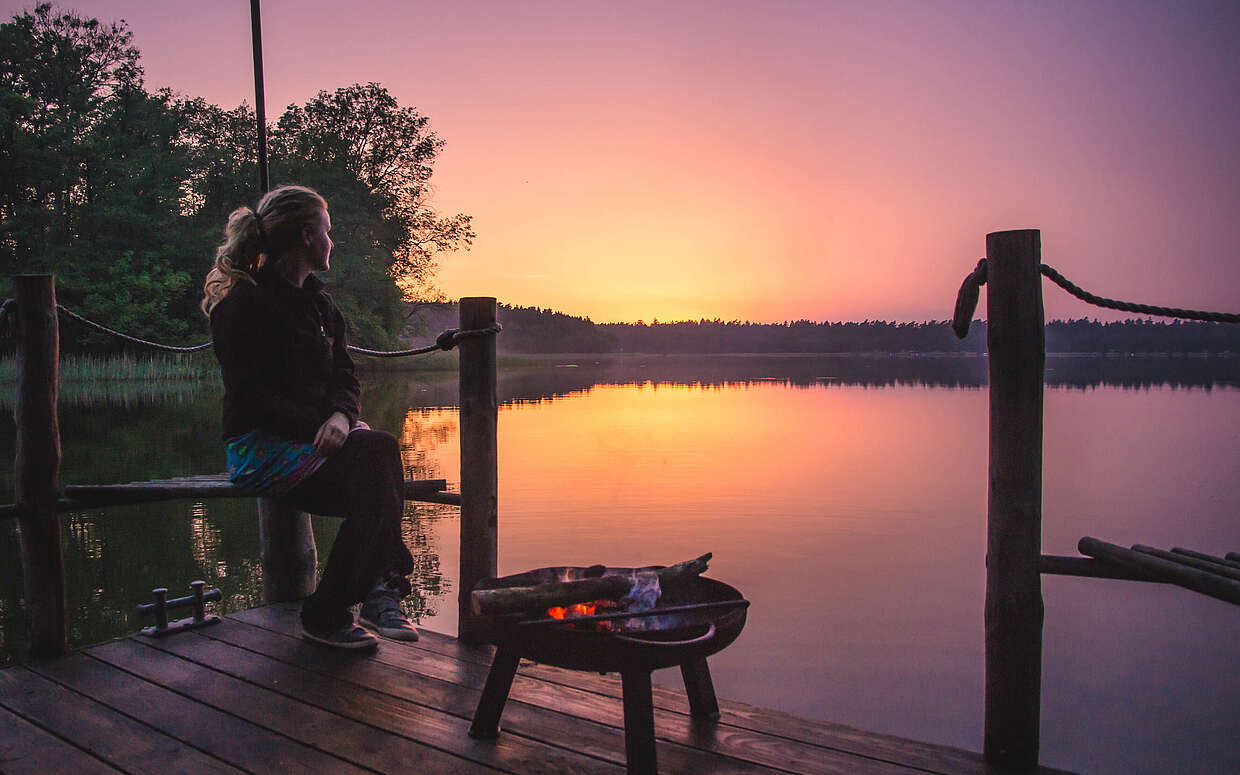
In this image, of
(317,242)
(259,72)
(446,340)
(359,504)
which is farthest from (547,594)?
(259,72)

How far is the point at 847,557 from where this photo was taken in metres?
9.92

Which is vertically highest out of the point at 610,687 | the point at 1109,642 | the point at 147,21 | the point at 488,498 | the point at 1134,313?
the point at 147,21

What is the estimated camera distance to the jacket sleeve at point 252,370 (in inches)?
123

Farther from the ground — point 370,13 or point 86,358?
point 370,13

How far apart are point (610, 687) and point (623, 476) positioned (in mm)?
12002

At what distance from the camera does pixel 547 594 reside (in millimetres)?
2332

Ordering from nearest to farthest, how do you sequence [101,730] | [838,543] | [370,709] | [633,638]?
[633,638] → [101,730] → [370,709] → [838,543]

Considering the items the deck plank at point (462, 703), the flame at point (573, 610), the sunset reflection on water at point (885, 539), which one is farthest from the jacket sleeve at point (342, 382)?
the sunset reflection on water at point (885, 539)

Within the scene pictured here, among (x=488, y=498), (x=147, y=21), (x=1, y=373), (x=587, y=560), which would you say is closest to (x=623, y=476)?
(x=587, y=560)

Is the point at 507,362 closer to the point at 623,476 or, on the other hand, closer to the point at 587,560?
the point at 623,476

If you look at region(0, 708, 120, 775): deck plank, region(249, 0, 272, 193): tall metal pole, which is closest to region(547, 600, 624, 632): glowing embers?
region(0, 708, 120, 775): deck plank

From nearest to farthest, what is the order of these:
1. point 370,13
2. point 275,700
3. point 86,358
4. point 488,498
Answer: point 275,700 → point 488,498 → point 370,13 → point 86,358

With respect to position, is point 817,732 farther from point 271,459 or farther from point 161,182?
point 161,182

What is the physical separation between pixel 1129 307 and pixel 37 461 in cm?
417
